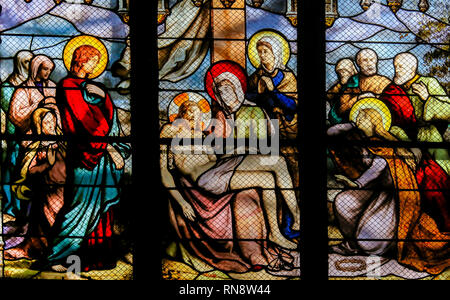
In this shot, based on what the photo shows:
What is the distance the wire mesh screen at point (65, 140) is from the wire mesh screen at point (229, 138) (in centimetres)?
44

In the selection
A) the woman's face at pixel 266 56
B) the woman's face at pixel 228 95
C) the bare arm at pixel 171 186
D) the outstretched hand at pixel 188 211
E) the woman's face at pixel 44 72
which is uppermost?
the woman's face at pixel 266 56

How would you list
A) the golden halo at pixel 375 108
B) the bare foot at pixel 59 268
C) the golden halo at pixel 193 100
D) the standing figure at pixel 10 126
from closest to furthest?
the bare foot at pixel 59 268
the standing figure at pixel 10 126
the golden halo at pixel 193 100
the golden halo at pixel 375 108

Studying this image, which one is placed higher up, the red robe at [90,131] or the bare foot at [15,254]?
the red robe at [90,131]

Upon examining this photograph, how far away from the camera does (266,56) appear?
8.88 metres

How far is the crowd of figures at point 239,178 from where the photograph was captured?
848 centimetres

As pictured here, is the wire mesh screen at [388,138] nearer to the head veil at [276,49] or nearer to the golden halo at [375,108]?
the golden halo at [375,108]

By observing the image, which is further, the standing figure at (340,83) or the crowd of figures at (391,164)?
the standing figure at (340,83)

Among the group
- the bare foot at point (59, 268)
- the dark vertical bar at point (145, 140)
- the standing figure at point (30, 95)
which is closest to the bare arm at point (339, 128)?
→ the dark vertical bar at point (145, 140)

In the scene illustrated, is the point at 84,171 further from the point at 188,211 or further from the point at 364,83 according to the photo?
the point at 364,83

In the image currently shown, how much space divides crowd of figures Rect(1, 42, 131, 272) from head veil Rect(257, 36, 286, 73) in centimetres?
155

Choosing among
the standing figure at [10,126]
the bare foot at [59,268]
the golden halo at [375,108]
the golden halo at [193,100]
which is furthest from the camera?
the golden halo at [375,108]

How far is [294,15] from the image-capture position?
29.3 ft

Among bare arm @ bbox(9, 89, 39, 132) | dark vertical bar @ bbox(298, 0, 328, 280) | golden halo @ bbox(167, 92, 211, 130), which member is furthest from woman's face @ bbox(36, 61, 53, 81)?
dark vertical bar @ bbox(298, 0, 328, 280)

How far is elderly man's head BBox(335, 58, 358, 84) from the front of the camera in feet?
29.0
